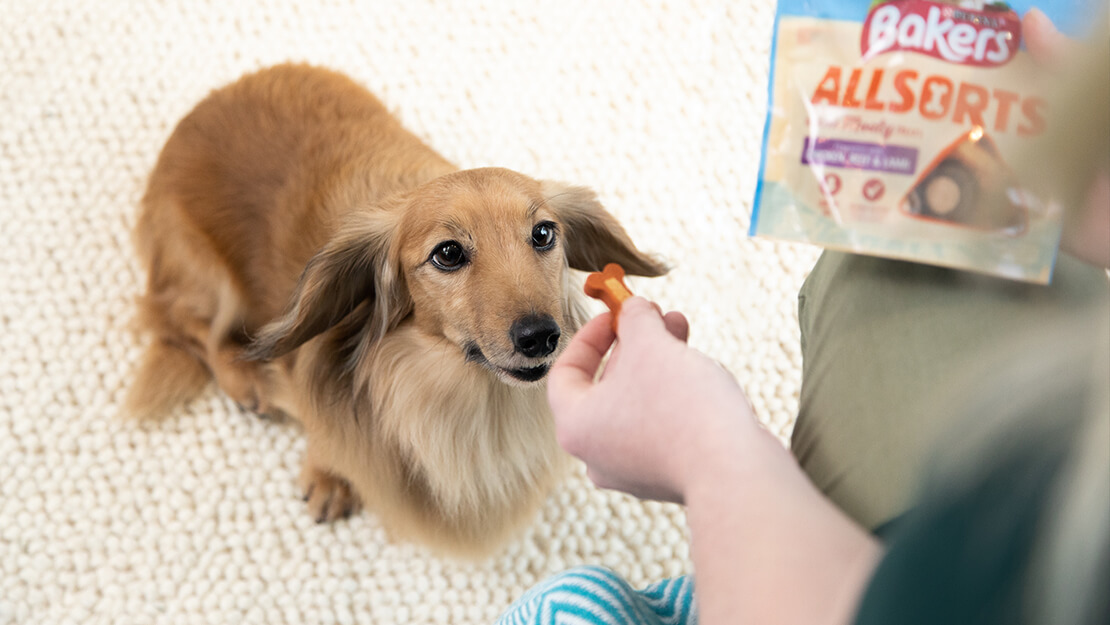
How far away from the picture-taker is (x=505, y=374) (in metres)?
1.07

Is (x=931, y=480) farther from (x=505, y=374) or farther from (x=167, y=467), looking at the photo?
(x=167, y=467)

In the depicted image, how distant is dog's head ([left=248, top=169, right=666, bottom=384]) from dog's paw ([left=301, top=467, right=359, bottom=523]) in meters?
0.43

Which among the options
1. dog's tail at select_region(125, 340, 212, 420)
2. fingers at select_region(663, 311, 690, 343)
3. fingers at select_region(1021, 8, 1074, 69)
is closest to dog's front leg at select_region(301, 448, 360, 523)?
dog's tail at select_region(125, 340, 212, 420)

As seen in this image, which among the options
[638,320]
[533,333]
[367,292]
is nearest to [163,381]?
[367,292]

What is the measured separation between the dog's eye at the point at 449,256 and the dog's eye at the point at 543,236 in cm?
11

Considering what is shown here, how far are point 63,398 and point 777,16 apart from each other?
1629mm

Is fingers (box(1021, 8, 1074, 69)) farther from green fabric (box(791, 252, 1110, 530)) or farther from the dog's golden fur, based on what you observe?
the dog's golden fur

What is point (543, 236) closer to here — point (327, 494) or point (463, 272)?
point (463, 272)

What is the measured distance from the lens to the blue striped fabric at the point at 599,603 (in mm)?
866

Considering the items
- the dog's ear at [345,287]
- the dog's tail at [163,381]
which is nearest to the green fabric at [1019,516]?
the dog's ear at [345,287]

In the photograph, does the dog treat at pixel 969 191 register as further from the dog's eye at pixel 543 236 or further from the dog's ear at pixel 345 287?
the dog's ear at pixel 345 287

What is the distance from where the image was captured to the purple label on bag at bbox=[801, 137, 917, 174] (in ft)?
2.42

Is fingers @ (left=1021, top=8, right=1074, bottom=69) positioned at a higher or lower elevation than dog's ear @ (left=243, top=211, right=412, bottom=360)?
higher

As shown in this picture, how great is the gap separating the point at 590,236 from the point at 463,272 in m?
0.31
